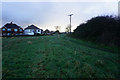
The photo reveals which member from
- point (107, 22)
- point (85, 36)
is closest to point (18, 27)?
point (85, 36)

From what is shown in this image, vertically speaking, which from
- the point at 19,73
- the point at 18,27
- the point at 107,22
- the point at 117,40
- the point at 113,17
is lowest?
the point at 19,73

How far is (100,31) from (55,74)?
10411 millimetres

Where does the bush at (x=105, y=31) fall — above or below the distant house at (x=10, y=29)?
below

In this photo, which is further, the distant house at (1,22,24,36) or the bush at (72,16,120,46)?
the distant house at (1,22,24,36)

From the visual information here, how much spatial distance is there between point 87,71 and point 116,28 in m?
9.37

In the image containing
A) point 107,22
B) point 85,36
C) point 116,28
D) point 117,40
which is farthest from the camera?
point 85,36

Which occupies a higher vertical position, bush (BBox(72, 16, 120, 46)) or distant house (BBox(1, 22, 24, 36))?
distant house (BBox(1, 22, 24, 36))

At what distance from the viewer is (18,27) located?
42750 millimetres

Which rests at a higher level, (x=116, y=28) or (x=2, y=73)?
(x=116, y=28)

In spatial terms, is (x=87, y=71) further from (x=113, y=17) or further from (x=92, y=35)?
(x=113, y=17)

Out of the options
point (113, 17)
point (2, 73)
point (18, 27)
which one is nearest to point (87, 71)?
point (2, 73)

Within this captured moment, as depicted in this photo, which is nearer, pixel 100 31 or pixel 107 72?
pixel 107 72

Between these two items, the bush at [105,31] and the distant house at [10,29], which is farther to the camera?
the distant house at [10,29]

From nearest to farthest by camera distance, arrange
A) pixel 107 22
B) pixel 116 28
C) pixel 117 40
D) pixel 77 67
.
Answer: pixel 77 67 < pixel 117 40 < pixel 116 28 < pixel 107 22
